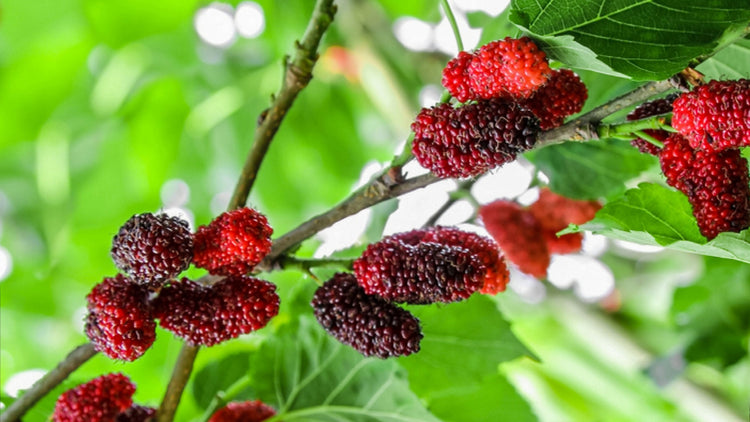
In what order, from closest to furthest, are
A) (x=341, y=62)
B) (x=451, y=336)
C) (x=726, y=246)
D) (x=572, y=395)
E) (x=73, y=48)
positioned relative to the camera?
(x=726, y=246) → (x=451, y=336) → (x=73, y=48) → (x=341, y=62) → (x=572, y=395)

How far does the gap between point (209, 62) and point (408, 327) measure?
47.4 inches

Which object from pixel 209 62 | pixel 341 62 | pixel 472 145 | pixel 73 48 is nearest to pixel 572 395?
pixel 341 62

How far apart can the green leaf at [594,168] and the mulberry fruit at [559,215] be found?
0.25ft

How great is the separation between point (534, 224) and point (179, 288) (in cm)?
48

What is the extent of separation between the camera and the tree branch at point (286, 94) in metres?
0.62

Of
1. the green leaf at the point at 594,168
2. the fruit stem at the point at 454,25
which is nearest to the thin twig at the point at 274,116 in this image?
the fruit stem at the point at 454,25

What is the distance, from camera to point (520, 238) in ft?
2.85

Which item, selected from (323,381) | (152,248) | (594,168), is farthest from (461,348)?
(152,248)

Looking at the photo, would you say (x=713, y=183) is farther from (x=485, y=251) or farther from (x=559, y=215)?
(x=559, y=215)

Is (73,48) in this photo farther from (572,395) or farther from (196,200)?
(572,395)

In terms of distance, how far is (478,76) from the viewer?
48 cm

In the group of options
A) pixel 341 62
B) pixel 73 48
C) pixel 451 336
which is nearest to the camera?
pixel 451 336

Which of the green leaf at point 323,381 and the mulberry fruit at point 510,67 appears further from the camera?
the green leaf at point 323,381

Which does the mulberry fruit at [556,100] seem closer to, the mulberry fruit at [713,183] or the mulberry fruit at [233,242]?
the mulberry fruit at [713,183]
